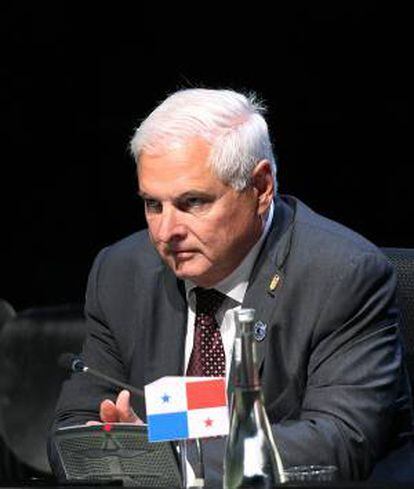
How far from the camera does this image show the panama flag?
2209 millimetres

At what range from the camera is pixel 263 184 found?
125 inches

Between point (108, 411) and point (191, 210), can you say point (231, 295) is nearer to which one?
point (191, 210)

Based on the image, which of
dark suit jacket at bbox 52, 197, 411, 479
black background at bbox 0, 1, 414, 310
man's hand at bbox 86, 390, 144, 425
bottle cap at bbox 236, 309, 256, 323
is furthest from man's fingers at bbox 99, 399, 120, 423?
black background at bbox 0, 1, 414, 310

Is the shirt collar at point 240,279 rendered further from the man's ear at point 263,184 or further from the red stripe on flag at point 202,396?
the red stripe on flag at point 202,396

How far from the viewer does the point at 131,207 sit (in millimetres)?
4562

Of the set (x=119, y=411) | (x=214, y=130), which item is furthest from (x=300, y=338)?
(x=119, y=411)

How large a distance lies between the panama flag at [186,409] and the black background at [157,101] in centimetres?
Result: 217

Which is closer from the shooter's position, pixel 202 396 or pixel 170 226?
pixel 202 396

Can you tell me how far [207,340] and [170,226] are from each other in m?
0.33

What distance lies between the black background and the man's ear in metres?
1.15

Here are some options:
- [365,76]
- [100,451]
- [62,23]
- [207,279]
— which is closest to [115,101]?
[62,23]

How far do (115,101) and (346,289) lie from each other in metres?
1.59

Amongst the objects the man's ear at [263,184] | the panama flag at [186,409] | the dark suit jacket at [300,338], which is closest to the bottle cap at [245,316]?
the panama flag at [186,409]

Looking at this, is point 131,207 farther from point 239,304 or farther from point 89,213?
point 239,304
